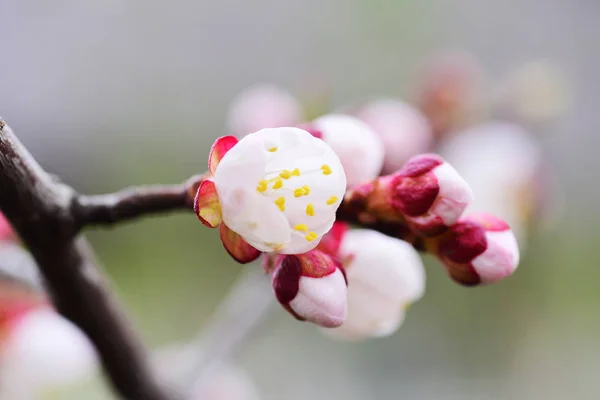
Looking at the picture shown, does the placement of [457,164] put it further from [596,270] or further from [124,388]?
[596,270]

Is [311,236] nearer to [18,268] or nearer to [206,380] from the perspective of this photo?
[18,268]

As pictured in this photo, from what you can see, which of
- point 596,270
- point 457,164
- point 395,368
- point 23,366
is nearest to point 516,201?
point 457,164

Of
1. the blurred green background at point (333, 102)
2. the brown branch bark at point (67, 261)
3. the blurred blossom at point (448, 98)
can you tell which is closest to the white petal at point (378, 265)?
the brown branch bark at point (67, 261)

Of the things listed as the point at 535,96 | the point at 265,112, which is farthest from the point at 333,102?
the point at 265,112

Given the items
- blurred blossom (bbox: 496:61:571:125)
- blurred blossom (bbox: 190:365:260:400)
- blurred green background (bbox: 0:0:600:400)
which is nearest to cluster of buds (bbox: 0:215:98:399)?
blurred blossom (bbox: 190:365:260:400)

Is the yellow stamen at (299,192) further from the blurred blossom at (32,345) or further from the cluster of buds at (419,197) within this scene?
the blurred blossom at (32,345)
